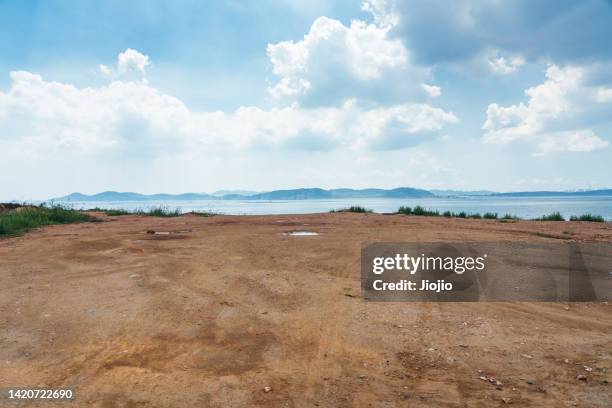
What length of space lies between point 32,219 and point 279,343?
16849 mm

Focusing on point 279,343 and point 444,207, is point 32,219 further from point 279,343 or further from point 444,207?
point 444,207

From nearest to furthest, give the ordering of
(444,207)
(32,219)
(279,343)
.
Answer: (279,343), (32,219), (444,207)

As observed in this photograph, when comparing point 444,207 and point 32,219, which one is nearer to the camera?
point 32,219

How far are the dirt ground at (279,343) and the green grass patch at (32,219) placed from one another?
7.30 metres

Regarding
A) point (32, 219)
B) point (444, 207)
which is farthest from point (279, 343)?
point (444, 207)

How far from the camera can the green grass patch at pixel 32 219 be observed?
14344 millimetres

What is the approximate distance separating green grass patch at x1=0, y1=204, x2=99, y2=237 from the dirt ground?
24.0 ft

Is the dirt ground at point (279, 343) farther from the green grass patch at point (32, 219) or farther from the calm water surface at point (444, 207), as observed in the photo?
the calm water surface at point (444, 207)

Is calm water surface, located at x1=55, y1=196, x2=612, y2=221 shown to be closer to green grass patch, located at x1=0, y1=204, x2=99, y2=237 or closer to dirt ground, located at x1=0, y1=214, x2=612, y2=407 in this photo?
green grass patch, located at x1=0, y1=204, x2=99, y2=237

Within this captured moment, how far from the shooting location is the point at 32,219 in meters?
17.5

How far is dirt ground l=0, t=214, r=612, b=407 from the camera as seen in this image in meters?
3.85

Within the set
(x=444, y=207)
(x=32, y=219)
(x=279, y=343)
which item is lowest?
(x=279, y=343)

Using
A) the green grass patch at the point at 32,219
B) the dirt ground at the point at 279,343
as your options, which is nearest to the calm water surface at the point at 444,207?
the green grass patch at the point at 32,219

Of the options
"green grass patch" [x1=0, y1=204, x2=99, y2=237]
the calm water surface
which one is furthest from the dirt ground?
the calm water surface
